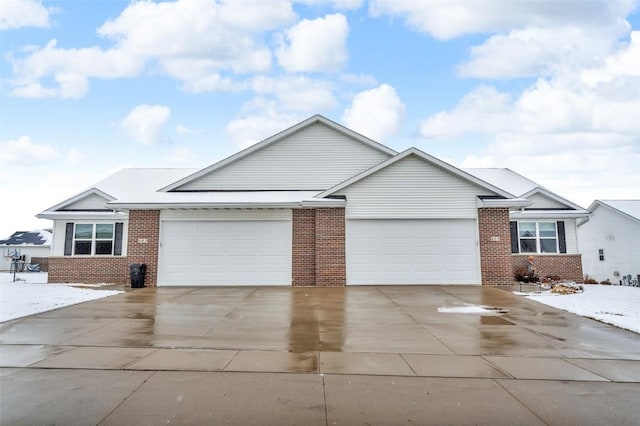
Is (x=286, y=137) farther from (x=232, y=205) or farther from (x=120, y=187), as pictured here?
(x=120, y=187)

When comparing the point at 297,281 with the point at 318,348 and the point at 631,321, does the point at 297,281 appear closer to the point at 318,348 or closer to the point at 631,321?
the point at 318,348

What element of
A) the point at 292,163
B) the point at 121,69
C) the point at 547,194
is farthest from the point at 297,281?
the point at 547,194

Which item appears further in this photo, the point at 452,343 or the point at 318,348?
the point at 452,343

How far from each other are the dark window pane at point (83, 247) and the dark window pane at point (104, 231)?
606 mm

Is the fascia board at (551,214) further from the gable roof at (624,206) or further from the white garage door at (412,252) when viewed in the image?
the gable roof at (624,206)

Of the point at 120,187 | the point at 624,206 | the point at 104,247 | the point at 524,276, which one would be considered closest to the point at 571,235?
the point at 524,276

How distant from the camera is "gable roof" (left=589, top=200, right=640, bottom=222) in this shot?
78.1ft

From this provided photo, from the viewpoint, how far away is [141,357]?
5.86 m

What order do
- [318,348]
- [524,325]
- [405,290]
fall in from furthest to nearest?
[405,290], [524,325], [318,348]

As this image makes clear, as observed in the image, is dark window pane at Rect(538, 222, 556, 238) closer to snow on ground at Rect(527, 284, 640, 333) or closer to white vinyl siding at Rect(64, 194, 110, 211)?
snow on ground at Rect(527, 284, 640, 333)

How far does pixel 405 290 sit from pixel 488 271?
373 cm

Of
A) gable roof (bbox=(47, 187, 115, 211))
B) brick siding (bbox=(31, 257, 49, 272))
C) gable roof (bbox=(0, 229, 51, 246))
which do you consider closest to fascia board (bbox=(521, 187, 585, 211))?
gable roof (bbox=(47, 187, 115, 211))

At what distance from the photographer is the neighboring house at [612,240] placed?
23891mm

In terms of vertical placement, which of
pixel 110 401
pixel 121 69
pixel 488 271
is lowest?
pixel 110 401
